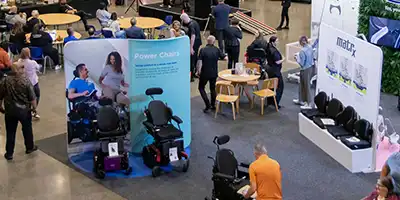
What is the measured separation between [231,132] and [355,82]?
2218 mm

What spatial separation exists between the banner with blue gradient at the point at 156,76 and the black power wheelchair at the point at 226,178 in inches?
76.3

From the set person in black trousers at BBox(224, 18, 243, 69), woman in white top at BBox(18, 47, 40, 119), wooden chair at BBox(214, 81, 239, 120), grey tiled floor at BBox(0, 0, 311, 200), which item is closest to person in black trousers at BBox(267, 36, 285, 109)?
wooden chair at BBox(214, 81, 239, 120)

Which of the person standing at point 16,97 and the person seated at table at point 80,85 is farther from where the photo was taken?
the person seated at table at point 80,85

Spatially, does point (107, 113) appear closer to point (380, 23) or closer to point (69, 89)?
point (69, 89)

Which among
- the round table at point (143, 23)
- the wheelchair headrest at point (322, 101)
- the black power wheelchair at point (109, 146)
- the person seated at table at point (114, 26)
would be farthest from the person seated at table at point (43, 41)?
the wheelchair headrest at point (322, 101)

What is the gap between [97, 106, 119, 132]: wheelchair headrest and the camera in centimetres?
903

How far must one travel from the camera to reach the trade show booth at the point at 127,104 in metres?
8.98

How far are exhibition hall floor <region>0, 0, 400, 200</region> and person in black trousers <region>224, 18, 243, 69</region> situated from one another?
1.67 m

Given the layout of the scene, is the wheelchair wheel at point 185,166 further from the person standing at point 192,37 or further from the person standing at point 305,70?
Answer: the person standing at point 192,37

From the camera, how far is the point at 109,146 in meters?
8.91

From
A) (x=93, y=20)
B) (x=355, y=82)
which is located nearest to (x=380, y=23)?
(x=355, y=82)

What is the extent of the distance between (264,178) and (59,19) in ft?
33.1

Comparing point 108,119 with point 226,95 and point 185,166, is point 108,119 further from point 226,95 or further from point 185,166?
point 226,95

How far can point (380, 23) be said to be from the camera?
1238 centimetres
